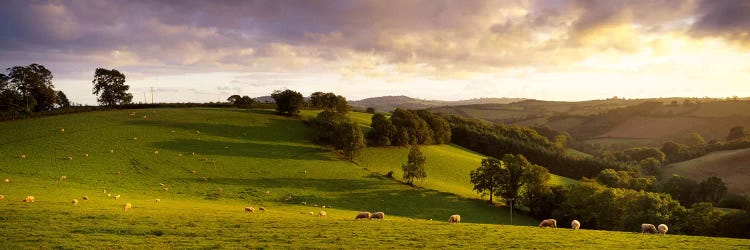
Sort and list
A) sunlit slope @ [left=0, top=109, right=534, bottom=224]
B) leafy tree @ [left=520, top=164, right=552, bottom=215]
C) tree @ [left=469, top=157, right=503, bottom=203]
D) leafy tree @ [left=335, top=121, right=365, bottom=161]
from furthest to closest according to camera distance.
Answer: leafy tree @ [left=335, top=121, right=365, bottom=161] < tree @ [left=469, top=157, right=503, bottom=203] < leafy tree @ [left=520, top=164, right=552, bottom=215] < sunlit slope @ [left=0, top=109, right=534, bottom=224]

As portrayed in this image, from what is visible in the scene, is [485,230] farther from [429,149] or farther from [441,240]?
[429,149]

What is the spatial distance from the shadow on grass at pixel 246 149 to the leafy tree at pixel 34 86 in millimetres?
52702

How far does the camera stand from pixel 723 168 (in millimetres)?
112000

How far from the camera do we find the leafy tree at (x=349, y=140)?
75000 millimetres

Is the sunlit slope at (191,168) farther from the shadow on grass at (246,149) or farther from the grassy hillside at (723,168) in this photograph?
the grassy hillside at (723,168)

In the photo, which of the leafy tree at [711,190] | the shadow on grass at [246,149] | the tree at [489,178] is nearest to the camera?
the tree at [489,178]

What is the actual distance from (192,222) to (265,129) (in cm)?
6075

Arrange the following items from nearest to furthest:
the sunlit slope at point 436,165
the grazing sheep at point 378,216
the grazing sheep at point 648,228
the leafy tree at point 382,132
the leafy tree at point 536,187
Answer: the grazing sheep at point 648,228, the grazing sheep at point 378,216, the leafy tree at point 536,187, the sunlit slope at point 436,165, the leafy tree at point 382,132

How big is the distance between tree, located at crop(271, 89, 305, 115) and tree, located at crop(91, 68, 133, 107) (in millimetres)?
41321

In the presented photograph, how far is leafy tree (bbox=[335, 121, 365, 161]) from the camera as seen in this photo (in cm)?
7500

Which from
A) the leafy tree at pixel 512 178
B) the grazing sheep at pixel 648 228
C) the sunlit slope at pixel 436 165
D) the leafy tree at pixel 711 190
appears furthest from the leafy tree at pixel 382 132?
the leafy tree at pixel 711 190

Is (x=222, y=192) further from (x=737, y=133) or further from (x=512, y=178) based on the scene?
(x=737, y=133)

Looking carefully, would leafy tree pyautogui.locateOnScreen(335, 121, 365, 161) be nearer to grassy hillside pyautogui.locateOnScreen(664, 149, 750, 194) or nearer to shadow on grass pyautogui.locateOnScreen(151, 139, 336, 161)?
shadow on grass pyautogui.locateOnScreen(151, 139, 336, 161)

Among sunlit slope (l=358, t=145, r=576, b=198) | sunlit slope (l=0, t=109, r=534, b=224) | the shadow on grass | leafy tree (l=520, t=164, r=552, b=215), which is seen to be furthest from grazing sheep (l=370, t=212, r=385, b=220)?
leafy tree (l=520, t=164, r=552, b=215)
